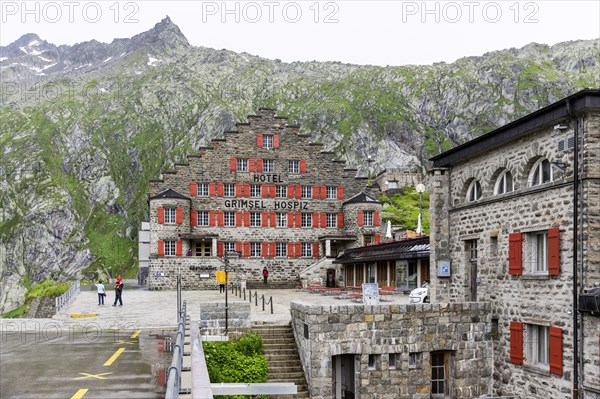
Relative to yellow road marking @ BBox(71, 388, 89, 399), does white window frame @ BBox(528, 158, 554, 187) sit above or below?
above

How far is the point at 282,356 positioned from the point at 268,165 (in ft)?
114

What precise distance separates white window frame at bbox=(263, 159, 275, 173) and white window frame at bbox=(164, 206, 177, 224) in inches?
340

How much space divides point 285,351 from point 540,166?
34.4ft

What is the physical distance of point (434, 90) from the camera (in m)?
133

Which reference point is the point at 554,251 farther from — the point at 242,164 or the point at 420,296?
the point at 242,164

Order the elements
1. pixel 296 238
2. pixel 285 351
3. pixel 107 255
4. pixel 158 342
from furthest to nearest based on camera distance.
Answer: pixel 107 255 < pixel 296 238 < pixel 285 351 < pixel 158 342

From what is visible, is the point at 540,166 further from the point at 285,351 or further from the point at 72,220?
the point at 72,220

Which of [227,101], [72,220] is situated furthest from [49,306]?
[227,101]

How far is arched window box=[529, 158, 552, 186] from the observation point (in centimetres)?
1817

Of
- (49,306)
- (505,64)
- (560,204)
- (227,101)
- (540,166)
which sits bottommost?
(49,306)

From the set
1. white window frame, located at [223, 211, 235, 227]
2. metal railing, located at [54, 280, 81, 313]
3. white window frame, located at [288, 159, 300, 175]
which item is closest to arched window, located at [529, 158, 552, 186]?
metal railing, located at [54, 280, 81, 313]

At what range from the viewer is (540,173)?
731 inches

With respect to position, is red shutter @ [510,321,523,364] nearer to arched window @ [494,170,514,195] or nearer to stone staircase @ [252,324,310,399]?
arched window @ [494,170,514,195]

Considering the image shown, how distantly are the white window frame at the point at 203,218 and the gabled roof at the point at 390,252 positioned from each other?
11527 mm
